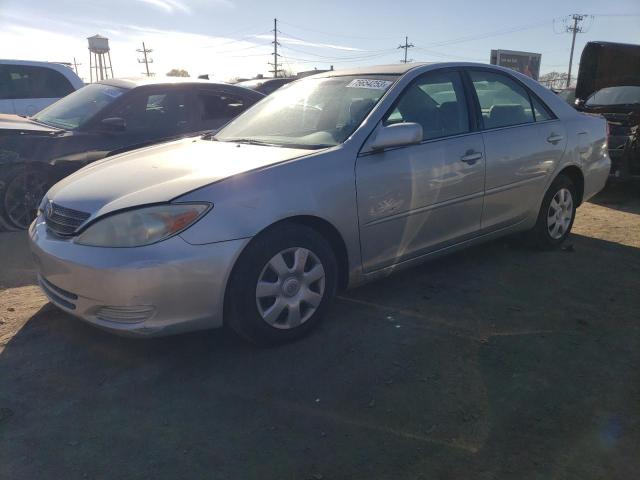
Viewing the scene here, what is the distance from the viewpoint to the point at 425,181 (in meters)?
3.56

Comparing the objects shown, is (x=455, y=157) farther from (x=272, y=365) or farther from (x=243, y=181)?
(x=272, y=365)

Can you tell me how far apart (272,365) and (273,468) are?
80cm

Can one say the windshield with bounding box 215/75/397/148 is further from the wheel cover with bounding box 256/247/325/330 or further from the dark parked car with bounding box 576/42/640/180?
the dark parked car with bounding box 576/42/640/180

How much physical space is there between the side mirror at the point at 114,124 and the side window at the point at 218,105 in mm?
920

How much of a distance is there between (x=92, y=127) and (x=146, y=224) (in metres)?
3.22

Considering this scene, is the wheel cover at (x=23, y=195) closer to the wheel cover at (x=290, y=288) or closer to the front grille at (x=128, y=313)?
the front grille at (x=128, y=313)

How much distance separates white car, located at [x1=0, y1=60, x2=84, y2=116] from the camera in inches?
325

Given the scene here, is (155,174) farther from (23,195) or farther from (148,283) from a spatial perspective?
(23,195)

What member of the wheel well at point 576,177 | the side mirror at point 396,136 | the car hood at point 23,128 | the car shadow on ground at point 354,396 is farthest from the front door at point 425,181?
the car hood at point 23,128

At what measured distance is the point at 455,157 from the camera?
3742mm

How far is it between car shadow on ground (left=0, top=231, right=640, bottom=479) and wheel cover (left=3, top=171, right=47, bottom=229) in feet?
7.73

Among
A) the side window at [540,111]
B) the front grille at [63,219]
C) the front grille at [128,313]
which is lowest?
the front grille at [128,313]

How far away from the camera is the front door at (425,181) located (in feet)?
10.9

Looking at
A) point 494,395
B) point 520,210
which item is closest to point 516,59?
point 520,210
